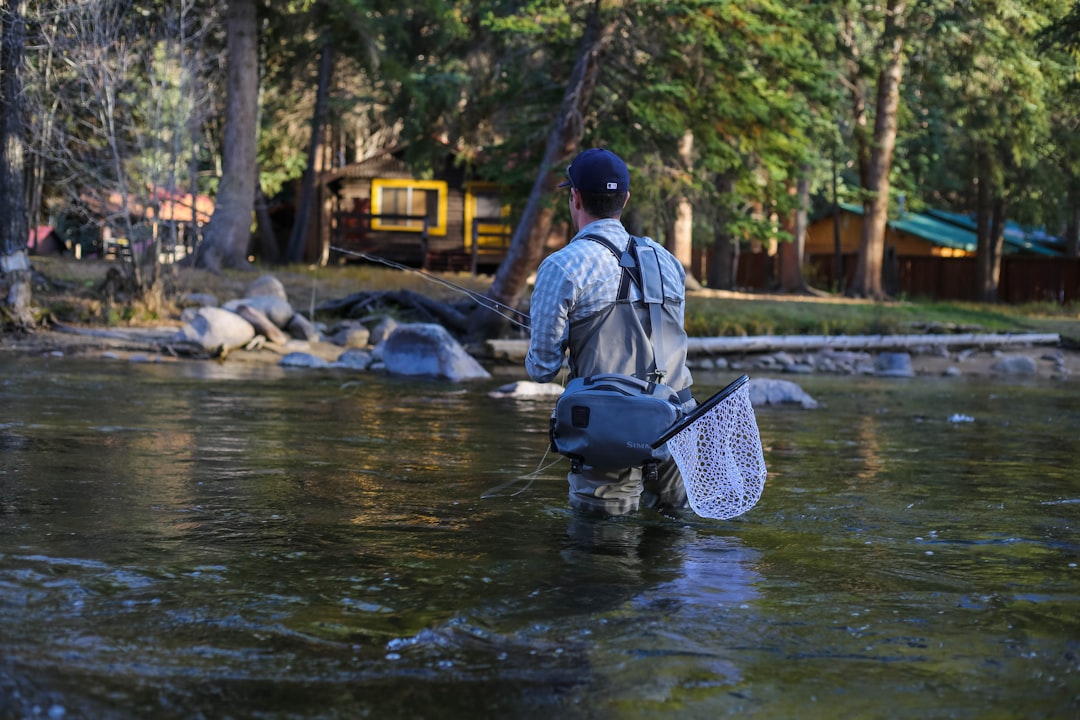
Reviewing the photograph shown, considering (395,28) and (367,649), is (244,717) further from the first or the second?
(395,28)

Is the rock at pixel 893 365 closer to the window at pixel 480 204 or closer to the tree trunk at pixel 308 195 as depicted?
the tree trunk at pixel 308 195

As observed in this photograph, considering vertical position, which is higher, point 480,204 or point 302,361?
point 480,204

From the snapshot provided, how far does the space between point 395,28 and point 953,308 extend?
590 inches

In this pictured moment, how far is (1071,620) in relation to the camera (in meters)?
4.57

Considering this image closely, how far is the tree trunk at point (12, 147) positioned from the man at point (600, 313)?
52.1 ft

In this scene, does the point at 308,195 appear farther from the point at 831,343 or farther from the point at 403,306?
the point at 831,343

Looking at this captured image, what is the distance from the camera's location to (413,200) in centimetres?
3975

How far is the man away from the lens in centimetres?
566

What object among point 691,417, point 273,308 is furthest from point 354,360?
point 691,417

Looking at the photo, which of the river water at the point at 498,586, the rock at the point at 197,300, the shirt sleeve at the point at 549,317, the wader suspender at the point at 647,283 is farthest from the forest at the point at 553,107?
the shirt sleeve at the point at 549,317

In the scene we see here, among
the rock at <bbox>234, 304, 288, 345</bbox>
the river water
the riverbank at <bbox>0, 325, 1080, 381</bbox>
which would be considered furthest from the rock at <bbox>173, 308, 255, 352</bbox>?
the river water

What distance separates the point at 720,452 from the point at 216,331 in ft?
46.3

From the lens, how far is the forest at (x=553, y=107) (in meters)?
20.0

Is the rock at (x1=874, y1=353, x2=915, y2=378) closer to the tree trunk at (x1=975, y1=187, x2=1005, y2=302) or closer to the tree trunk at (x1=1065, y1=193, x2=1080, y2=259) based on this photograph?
the tree trunk at (x1=975, y1=187, x2=1005, y2=302)
